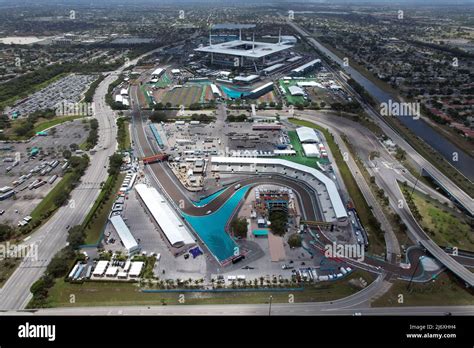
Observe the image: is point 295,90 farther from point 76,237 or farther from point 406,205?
point 76,237

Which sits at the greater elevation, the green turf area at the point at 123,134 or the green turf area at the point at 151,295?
the green turf area at the point at 123,134

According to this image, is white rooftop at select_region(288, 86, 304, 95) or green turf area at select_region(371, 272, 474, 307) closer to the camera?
green turf area at select_region(371, 272, 474, 307)

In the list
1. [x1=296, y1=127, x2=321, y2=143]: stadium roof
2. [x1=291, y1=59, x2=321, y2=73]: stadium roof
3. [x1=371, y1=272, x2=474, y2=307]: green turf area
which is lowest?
[x1=371, y1=272, x2=474, y2=307]: green turf area

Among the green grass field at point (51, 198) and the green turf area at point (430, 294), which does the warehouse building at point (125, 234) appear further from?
the green turf area at point (430, 294)

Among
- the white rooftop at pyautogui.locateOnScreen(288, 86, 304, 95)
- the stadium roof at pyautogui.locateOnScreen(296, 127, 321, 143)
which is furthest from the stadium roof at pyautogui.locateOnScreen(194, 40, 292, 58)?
the stadium roof at pyautogui.locateOnScreen(296, 127, 321, 143)

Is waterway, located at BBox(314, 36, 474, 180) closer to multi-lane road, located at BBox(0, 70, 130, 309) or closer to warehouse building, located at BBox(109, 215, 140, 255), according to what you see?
warehouse building, located at BBox(109, 215, 140, 255)

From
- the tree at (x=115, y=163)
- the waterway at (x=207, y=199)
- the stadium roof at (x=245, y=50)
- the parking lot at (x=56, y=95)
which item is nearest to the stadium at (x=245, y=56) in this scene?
the stadium roof at (x=245, y=50)
